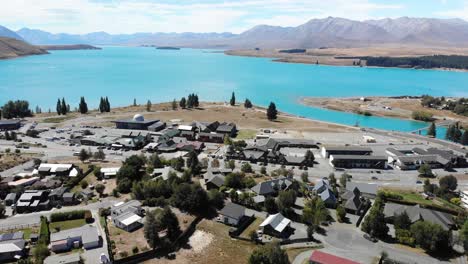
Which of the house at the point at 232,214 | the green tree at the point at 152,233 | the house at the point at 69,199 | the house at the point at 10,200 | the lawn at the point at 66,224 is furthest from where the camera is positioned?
the house at the point at 69,199

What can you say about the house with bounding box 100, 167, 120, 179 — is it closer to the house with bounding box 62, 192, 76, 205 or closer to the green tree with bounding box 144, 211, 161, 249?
the house with bounding box 62, 192, 76, 205

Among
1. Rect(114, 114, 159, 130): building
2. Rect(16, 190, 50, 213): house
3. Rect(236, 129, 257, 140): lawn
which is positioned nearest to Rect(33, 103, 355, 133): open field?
Rect(236, 129, 257, 140): lawn

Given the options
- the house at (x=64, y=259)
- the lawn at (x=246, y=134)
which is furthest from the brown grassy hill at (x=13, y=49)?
the house at (x=64, y=259)

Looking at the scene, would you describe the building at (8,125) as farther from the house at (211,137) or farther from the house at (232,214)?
the house at (232,214)

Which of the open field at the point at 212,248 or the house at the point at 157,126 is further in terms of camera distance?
the house at the point at 157,126

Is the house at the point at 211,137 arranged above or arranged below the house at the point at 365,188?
below

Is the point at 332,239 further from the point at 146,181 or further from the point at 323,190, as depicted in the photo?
the point at 146,181

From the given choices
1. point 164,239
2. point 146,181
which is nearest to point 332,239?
point 164,239
